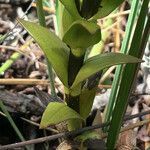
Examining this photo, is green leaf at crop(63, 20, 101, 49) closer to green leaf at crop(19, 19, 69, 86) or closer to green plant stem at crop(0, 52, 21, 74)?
green leaf at crop(19, 19, 69, 86)

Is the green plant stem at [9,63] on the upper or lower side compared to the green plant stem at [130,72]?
lower

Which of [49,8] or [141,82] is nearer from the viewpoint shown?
[141,82]

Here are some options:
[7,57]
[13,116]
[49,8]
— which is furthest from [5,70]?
[49,8]

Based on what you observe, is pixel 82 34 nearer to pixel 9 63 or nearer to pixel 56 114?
pixel 56 114

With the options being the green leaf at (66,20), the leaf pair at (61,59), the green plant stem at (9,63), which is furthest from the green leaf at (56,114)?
the green plant stem at (9,63)

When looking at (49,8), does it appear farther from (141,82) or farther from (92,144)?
(92,144)

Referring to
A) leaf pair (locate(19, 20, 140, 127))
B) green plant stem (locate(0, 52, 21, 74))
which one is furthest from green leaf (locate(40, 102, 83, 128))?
green plant stem (locate(0, 52, 21, 74))

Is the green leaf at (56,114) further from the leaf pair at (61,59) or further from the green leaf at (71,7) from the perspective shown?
the green leaf at (71,7)
